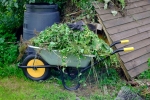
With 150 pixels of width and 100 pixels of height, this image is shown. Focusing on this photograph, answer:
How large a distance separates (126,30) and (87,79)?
1.11 metres

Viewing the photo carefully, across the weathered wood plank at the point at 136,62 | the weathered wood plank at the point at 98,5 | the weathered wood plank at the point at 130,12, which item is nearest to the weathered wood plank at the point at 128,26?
the weathered wood plank at the point at 130,12

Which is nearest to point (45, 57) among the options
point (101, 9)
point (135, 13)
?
point (101, 9)

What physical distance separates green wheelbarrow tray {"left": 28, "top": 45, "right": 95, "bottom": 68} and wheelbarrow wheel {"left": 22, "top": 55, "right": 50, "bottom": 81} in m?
0.24

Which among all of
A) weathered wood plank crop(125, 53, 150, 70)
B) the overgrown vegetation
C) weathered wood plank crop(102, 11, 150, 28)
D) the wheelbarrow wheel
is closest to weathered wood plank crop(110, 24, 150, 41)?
weathered wood plank crop(102, 11, 150, 28)

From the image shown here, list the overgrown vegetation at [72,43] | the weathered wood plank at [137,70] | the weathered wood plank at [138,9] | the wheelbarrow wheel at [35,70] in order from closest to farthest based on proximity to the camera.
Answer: the overgrown vegetation at [72,43]
the wheelbarrow wheel at [35,70]
the weathered wood plank at [137,70]
the weathered wood plank at [138,9]

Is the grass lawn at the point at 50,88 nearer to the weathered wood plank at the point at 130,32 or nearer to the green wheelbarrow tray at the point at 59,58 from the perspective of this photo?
the green wheelbarrow tray at the point at 59,58

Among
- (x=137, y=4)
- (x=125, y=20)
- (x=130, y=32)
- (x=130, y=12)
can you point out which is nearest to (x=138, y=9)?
(x=137, y=4)

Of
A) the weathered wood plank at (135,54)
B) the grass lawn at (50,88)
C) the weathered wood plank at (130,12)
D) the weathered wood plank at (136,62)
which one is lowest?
the grass lawn at (50,88)

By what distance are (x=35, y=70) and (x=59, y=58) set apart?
23.5 inches

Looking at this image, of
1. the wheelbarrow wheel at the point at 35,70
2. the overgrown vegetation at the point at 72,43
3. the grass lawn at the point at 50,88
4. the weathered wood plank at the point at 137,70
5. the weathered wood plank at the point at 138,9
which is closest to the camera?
the overgrown vegetation at the point at 72,43

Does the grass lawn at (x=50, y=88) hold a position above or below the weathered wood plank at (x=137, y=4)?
below

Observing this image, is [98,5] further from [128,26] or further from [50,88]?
[50,88]

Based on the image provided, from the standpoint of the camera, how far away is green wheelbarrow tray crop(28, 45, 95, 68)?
3508mm

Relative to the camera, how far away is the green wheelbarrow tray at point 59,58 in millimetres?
3508
